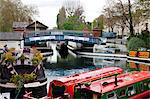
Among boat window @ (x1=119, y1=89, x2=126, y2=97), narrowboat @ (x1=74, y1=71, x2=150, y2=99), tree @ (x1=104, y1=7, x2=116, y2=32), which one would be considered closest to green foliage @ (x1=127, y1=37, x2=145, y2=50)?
tree @ (x1=104, y1=7, x2=116, y2=32)

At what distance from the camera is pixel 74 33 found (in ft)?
44.1

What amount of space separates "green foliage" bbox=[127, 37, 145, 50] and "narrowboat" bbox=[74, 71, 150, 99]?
6962 millimetres

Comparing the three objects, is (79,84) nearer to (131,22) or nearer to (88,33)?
(131,22)

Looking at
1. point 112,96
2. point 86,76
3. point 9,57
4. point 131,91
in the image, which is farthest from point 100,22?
point 112,96

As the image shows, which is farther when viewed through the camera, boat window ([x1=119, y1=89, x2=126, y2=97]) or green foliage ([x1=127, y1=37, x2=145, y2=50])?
green foliage ([x1=127, y1=37, x2=145, y2=50])

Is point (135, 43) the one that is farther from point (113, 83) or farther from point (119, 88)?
point (119, 88)

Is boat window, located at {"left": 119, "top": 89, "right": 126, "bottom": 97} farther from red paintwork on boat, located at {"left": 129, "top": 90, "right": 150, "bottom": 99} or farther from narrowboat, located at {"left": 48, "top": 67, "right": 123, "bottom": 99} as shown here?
narrowboat, located at {"left": 48, "top": 67, "right": 123, "bottom": 99}

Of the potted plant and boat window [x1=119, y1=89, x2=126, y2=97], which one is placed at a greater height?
the potted plant

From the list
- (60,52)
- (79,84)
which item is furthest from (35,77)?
(60,52)

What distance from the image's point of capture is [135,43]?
11.6 meters

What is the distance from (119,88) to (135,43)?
26.0 ft

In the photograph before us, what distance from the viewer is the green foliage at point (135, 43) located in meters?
11.2

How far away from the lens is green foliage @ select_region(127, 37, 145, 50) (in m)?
11.2

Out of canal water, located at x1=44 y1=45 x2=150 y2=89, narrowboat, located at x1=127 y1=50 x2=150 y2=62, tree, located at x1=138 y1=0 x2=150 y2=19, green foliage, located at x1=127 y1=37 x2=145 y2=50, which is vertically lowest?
canal water, located at x1=44 y1=45 x2=150 y2=89
